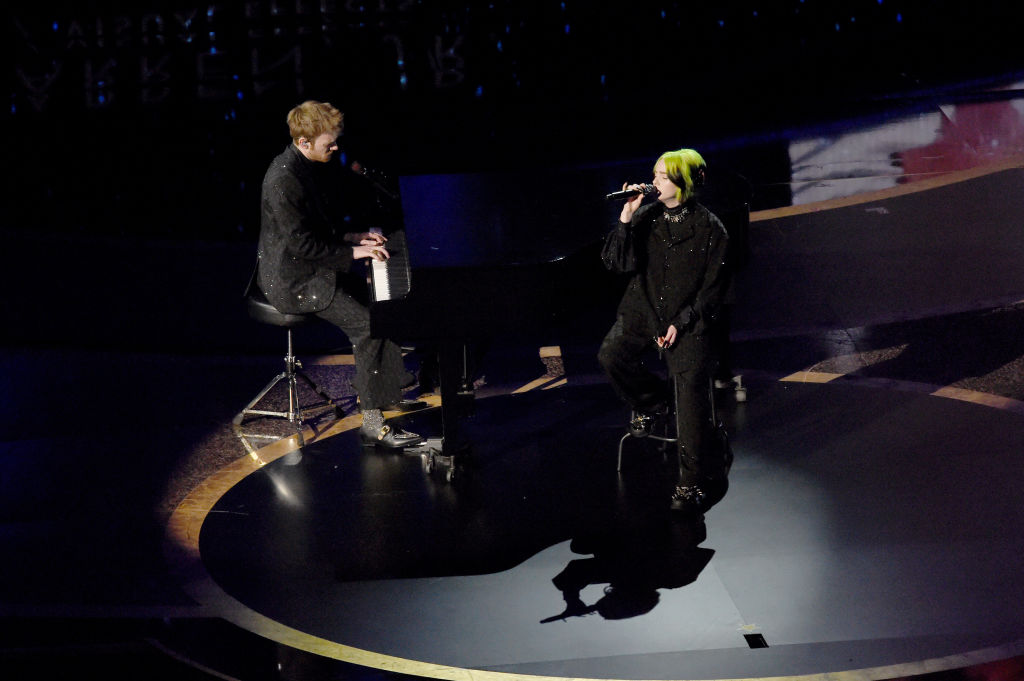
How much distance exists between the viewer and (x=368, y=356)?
5.29 meters

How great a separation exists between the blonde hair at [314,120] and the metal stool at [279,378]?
83cm

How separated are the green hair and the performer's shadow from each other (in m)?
1.19

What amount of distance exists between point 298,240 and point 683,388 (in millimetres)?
1823

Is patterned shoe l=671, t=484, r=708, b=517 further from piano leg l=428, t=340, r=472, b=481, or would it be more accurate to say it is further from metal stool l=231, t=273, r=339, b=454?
metal stool l=231, t=273, r=339, b=454

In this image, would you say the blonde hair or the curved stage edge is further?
the blonde hair

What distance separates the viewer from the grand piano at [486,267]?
439 cm

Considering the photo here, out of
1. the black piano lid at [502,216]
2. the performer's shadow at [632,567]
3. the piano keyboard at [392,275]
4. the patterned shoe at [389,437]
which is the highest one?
the black piano lid at [502,216]

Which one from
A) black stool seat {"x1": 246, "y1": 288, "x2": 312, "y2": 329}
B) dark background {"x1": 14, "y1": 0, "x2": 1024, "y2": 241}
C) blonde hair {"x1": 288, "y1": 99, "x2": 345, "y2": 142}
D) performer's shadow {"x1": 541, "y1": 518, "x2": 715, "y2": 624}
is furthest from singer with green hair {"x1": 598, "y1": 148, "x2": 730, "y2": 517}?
dark background {"x1": 14, "y1": 0, "x2": 1024, "y2": 241}

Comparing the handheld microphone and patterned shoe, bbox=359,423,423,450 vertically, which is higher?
the handheld microphone

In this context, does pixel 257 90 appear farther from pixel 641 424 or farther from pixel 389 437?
pixel 641 424

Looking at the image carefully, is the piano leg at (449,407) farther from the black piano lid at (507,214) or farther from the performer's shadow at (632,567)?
the performer's shadow at (632,567)

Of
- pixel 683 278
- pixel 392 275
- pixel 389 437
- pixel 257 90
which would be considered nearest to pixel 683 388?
pixel 683 278

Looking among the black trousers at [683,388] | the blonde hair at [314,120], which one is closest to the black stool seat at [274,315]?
the blonde hair at [314,120]

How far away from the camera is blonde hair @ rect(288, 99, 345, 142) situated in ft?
16.8
